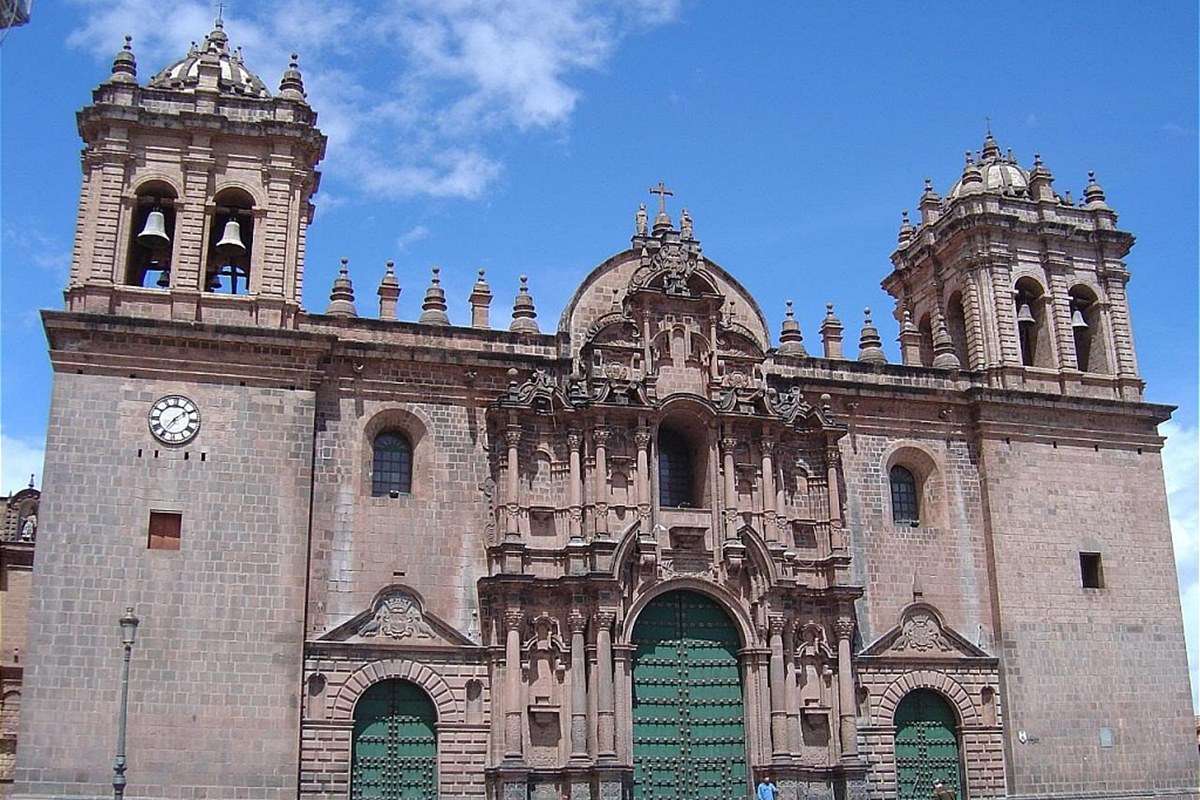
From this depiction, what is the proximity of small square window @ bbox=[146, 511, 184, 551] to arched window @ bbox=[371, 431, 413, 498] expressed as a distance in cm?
380

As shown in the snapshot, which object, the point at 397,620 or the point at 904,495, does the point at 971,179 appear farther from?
the point at 397,620

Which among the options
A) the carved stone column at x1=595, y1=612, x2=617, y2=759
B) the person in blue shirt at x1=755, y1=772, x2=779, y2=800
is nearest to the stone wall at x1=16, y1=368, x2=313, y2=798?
the carved stone column at x1=595, y1=612, x2=617, y2=759

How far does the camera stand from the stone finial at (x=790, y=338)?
1155 inches

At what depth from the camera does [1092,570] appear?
29.2 metres

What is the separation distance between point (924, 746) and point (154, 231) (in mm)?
18841

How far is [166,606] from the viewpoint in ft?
75.5

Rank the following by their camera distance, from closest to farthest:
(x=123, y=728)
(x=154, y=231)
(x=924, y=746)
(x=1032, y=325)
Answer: (x=123, y=728), (x=154, y=231), (x=924, y=746), (x=1032, y=325)

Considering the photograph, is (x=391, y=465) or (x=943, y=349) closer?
(x=391, y=465)

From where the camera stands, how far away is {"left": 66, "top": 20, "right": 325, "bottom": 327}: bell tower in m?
25.2

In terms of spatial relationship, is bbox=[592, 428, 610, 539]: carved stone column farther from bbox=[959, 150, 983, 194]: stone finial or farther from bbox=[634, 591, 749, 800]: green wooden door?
bbox=[959, 150, 983, 194]: stone finial

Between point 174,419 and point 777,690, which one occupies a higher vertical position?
point 174,419

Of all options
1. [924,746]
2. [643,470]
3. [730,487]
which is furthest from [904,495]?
[643,470]

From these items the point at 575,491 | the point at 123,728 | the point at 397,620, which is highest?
the point at 575,491

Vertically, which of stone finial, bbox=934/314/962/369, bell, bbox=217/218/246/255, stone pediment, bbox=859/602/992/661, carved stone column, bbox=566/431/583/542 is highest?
bell, bbox=217/218/246/255
